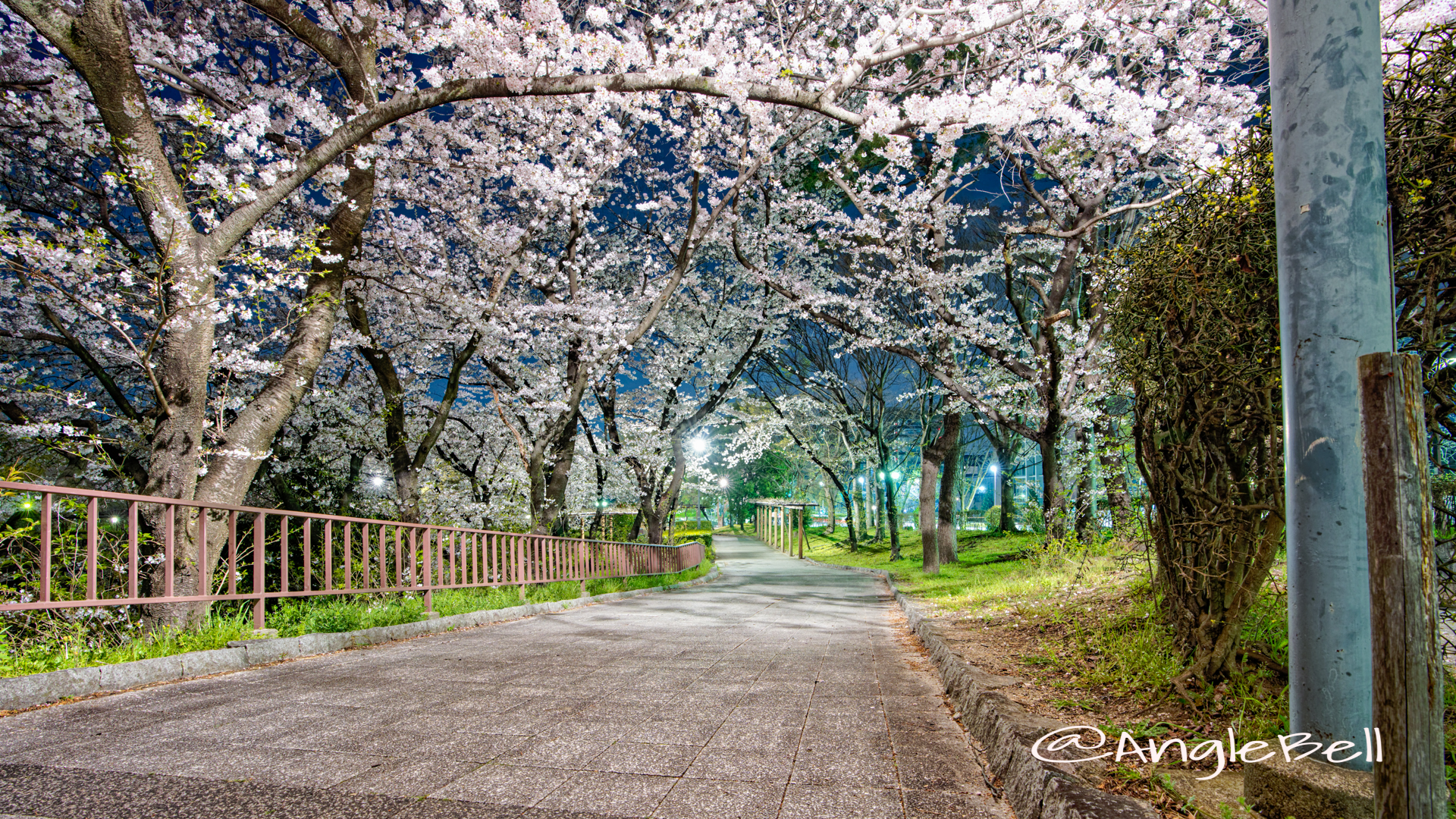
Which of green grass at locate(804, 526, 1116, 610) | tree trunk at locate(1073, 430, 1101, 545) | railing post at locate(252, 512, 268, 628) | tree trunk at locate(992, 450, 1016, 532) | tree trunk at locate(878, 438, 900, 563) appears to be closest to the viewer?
railing post at locate(252, 512, 268, 628)

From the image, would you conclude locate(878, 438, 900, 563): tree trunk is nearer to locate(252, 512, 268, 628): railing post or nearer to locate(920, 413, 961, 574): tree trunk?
locate(920, 413, 961, 574): tree trunk

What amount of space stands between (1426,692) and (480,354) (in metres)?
13.4

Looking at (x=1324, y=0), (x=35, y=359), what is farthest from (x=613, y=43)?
(x=35, y=359)

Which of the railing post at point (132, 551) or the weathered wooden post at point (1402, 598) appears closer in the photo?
the weathered wooden post at point (1402, 598)

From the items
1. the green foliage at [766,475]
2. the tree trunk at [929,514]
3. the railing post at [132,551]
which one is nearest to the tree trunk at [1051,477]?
the tree trunk at [929,514]

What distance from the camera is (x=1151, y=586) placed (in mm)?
3893

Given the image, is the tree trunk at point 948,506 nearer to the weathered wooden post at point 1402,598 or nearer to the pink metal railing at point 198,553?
the pink metal railing at point 198,553

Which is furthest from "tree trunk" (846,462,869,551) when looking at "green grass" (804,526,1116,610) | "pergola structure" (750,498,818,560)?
"green grass" (804,526,1116,610)

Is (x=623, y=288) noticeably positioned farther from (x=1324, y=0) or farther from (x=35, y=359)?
(x=1324, y=0)

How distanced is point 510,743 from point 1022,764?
214 centimetres

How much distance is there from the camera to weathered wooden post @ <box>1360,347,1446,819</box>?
145 centimetres

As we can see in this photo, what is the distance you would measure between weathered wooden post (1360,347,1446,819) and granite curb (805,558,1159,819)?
0.65m

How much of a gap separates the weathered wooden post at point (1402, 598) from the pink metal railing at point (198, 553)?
5.82 m

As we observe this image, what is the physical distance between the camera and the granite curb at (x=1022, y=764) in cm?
203
